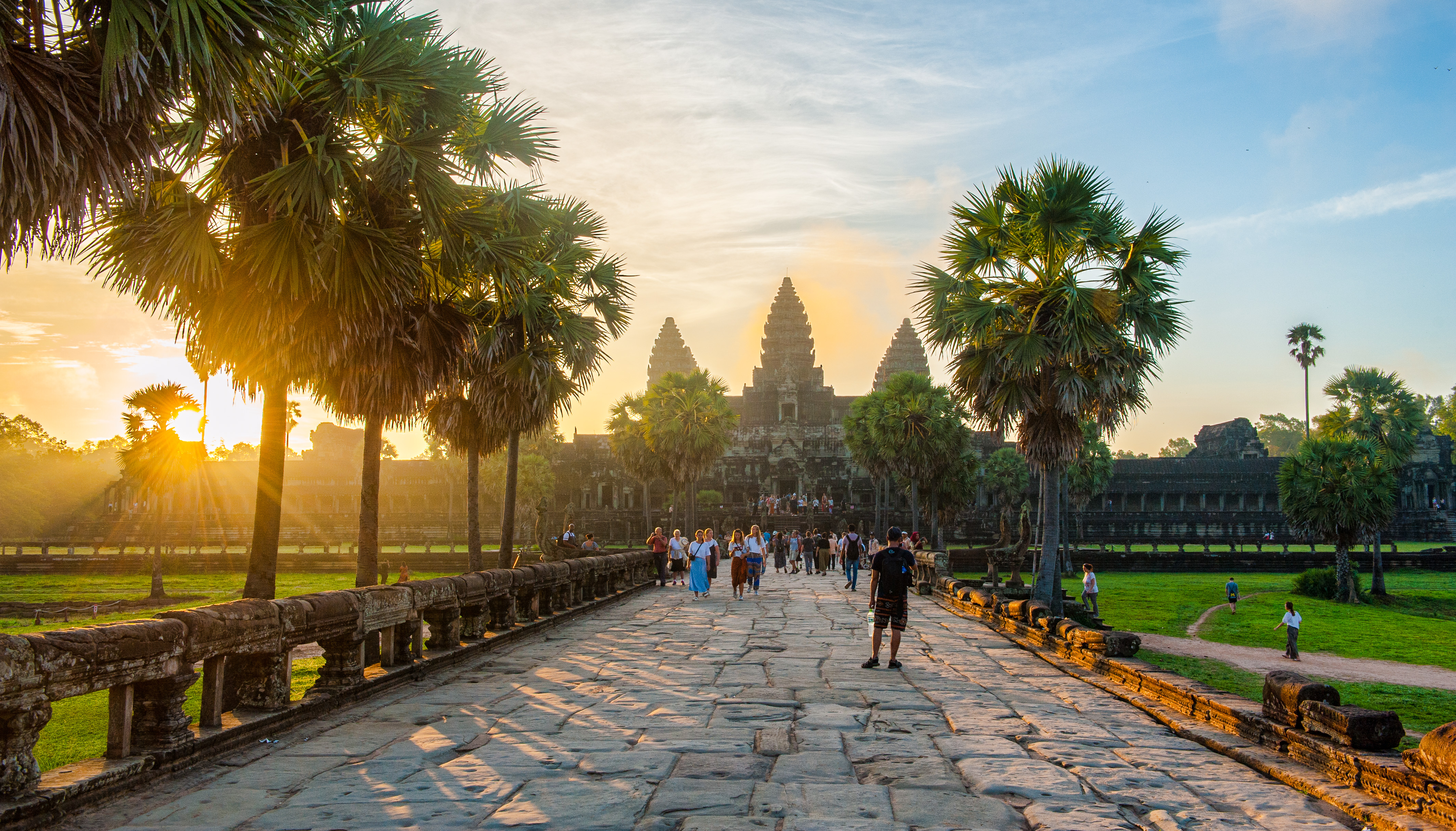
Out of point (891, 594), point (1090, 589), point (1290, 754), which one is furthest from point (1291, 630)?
point (1290, 754)

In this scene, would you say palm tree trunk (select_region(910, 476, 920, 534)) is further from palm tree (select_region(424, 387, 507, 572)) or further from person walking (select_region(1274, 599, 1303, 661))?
palm tree (select_region(424, 387, 507, 572))

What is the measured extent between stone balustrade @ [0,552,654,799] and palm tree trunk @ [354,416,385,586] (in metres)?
2.27

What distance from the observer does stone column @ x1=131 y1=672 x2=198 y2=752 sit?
5.00 meters

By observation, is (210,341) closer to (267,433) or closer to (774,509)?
(267,433)

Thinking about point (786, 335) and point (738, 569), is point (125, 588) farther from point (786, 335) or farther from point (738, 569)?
point (786, 335)

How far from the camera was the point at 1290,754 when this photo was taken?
214 inches

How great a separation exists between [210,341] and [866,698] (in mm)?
6048

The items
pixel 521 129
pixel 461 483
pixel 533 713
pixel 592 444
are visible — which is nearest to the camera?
pixel 533 713

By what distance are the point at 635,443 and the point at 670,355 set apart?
57.3m

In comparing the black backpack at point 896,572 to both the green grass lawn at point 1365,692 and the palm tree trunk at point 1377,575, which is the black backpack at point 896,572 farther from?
the palm tree trunk at point 1377,575

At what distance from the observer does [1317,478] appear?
103ft

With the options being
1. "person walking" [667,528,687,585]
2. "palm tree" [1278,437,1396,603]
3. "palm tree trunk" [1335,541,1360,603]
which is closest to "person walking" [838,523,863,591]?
"person walking" [667,528,687,585]

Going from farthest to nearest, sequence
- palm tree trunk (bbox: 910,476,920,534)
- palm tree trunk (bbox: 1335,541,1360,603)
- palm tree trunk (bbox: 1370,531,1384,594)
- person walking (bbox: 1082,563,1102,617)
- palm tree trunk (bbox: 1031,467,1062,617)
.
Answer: palm tree trunk (bbox: 910,476,920,534), palm tree trunk (bbox: 1370,531,1384,594), palm tree trunk (bbox: 1335,541,1360,603), person walking (bbox: 1082,563,1102,617), palm tree trunk (bbox: 1031,467,1062,617)

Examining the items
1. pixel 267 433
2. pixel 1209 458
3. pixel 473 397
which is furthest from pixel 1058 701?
pixel 1209 458
